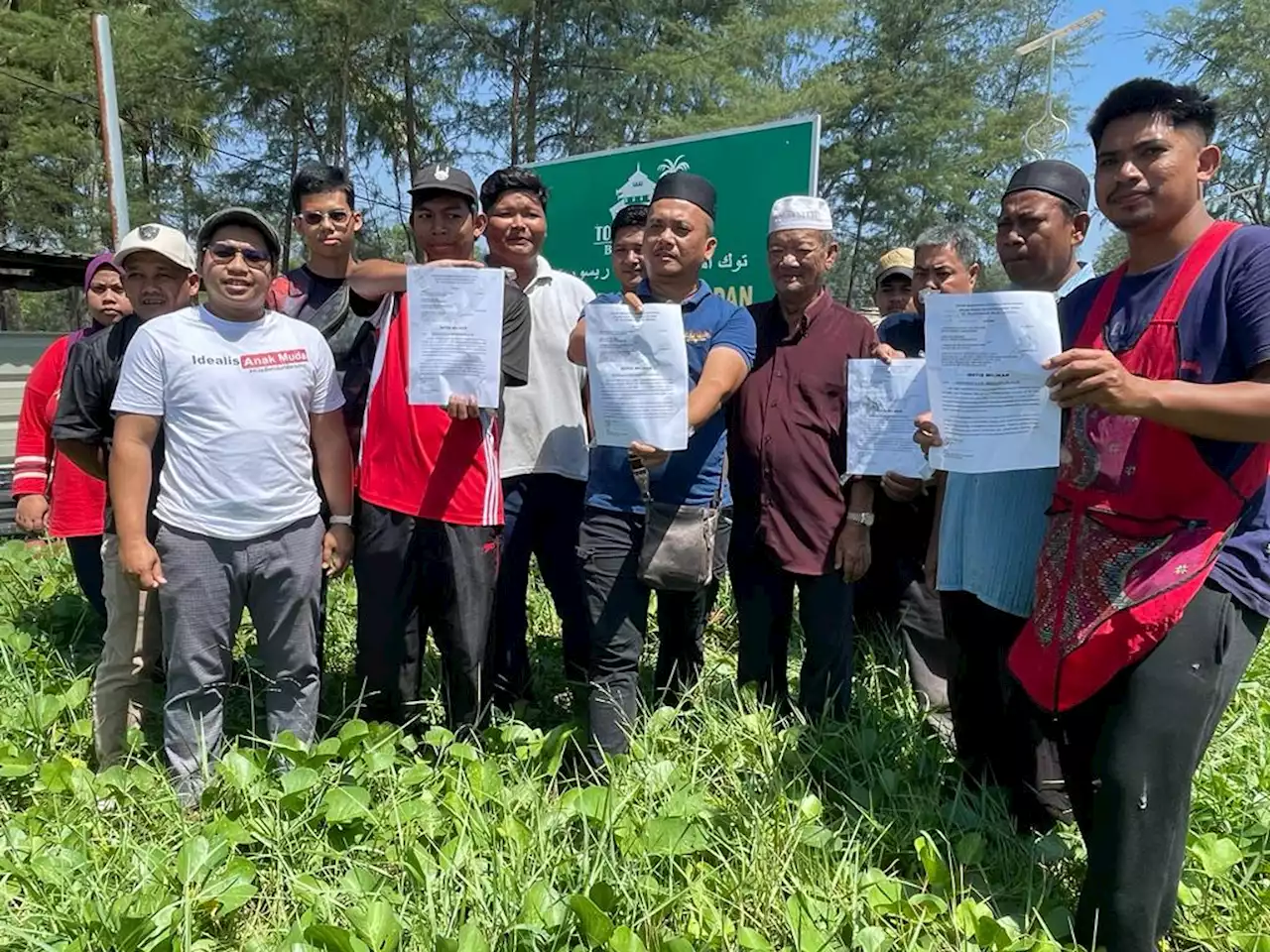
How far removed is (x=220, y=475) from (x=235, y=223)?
0.81 m

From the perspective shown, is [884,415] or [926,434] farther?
[884,415]

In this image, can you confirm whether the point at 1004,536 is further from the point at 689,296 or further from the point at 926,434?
the point at 689,296

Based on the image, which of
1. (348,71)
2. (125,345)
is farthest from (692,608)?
(348,71)

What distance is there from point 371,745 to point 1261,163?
2467 cm

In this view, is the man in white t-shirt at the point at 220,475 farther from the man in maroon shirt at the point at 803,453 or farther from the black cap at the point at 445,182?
the man in maroon shirt at the point at 803,453

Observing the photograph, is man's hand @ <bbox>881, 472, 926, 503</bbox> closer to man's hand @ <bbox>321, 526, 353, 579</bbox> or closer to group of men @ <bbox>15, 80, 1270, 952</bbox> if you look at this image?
group of men @ <bbox>15, 80, 1270, 952</bbox>

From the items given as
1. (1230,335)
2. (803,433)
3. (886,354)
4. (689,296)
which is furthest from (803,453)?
(1230,335)

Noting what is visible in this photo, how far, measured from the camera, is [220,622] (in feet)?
8.92

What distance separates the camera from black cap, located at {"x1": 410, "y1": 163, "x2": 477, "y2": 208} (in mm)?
2926

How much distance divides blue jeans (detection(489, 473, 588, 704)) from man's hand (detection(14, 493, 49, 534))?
2.00 m

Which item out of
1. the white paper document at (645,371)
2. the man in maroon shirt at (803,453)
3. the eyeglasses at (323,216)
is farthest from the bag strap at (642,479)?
the eyeglasses at (323,216)

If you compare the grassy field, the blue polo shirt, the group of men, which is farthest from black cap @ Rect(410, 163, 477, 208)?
the grassy field

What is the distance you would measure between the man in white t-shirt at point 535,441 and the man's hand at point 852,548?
1037 mm

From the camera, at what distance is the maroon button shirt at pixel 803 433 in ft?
9.62
